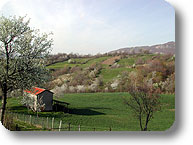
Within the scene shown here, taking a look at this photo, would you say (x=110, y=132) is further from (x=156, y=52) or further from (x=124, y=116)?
(x=156, y=52)

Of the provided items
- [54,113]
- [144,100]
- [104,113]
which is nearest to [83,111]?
[104,113]

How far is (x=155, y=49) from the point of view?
232 inches

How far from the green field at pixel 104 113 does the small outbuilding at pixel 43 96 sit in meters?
0.18

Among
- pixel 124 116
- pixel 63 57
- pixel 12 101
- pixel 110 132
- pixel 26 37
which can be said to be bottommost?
pixel 110 132

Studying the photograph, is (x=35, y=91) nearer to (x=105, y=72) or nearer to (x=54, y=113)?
(x=54, y=113)

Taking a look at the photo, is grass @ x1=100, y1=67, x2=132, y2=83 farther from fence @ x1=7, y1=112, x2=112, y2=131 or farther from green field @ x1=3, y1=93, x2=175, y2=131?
fence @ x1=7, y1=112, x2=112, y2=131

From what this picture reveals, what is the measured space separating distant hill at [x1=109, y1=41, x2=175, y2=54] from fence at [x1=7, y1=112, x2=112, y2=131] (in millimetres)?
2033

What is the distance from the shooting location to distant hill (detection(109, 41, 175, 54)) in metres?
5.72

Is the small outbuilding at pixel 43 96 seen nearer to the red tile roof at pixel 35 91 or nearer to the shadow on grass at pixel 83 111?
the red tile roof at pixel 35 91

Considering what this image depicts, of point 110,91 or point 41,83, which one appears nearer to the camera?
point 41,83

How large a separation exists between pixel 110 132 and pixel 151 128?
39.9 inches

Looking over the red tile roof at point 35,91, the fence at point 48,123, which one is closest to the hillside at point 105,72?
the red tile roof at point 35,91

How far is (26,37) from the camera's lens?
18.1ft

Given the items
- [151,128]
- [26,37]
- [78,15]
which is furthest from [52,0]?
[151,128]
